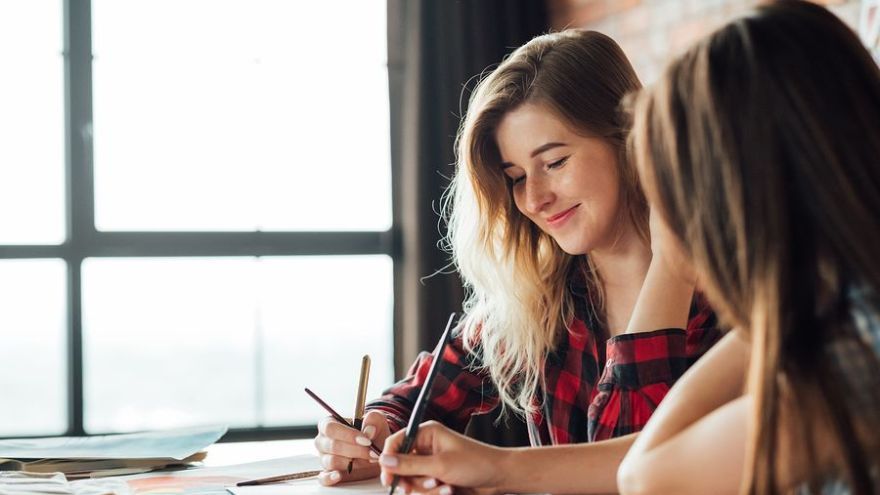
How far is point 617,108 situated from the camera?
1.63 m

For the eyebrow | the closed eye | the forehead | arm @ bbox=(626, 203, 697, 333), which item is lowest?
arm @ bbox=(626, 203, 697, 333)

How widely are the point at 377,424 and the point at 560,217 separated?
457 millimetres

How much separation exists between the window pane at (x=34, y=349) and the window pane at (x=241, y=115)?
278 millimetres

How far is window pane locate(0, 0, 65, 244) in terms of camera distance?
127 inches

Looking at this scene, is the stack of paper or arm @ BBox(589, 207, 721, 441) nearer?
arm @ BBox(589, 207, 721, 441)

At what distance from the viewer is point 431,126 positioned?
11.0 feet

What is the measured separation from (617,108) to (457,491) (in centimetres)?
73

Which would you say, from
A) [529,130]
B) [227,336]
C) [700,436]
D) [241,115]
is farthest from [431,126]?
[700,436]

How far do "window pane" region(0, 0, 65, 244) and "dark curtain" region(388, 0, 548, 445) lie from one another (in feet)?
3.69

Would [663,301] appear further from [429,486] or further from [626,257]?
[429,486]

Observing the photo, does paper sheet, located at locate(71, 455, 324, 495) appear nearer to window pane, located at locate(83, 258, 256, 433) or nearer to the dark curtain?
the dark curtain

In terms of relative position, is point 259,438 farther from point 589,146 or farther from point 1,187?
point 589,146

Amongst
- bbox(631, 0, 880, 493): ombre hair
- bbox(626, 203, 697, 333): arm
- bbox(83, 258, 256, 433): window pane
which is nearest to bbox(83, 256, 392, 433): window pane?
bbox(83, 258, 256, 433): window pane

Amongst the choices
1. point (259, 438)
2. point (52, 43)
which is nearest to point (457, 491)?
point (259, 438)
